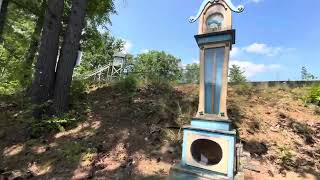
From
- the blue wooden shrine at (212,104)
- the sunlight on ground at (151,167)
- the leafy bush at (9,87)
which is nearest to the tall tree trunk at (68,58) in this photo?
the leafy bush at (9,87)

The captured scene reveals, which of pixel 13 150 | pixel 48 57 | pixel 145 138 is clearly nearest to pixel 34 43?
pixel 48 57

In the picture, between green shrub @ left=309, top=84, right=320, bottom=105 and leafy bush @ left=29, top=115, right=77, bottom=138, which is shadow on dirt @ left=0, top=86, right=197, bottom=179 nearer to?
leafy bush @ left=29, top=115, right=77, bottom=138

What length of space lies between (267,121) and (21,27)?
1315cm

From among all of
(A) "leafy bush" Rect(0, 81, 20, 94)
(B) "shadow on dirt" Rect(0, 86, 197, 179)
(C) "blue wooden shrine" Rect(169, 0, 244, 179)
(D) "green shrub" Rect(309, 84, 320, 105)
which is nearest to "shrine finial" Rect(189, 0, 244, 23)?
(C) "blue wooden shrine" Rect(169, 0, 244, 179)

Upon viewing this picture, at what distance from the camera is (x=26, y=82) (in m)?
8.54

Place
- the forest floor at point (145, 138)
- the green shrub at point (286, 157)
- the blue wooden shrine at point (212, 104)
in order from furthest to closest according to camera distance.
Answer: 1. the green shrub at point (286, 157)
2. the forest floor at point (145, 138)
3. the blue wooden shrine at point (212, 104)

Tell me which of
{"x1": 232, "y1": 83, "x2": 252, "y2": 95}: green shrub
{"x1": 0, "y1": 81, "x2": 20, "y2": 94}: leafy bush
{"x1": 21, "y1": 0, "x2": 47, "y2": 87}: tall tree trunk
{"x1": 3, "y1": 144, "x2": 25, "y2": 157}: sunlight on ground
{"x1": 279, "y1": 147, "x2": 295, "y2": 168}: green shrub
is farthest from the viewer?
{"x1": 0, "y1": 81, "x2": 20, "y2": 94}: leafy bush

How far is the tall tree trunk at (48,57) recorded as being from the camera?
7.30 metres

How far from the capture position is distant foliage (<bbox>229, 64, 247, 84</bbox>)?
9.87 meters

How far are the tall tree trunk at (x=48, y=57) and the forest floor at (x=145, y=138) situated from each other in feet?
→ 2.59

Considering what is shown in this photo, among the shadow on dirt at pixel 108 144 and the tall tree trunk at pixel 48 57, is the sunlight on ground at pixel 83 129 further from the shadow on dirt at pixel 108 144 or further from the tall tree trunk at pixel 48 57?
the tall tree trunk at pixel 48 57

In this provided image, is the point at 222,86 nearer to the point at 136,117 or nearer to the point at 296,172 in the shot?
the point at 296,172

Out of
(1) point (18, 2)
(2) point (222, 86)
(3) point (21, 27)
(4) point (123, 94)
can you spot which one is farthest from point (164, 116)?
(3) point (21, 27)

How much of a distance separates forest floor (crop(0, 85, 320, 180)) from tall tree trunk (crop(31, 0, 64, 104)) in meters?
0.79
